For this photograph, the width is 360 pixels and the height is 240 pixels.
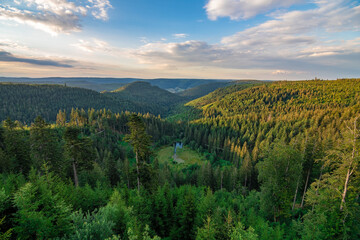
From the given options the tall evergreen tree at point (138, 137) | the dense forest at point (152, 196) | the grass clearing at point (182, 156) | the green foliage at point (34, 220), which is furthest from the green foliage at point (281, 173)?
the grass clearing at point (182, 156)

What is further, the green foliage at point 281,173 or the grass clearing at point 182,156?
the grass clearing at point 182,156

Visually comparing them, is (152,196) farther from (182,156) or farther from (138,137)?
(182,156)

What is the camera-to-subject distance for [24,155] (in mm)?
34125

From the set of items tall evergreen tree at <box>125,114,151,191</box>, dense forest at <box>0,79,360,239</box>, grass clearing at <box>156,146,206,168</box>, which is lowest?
grass clearing at <box>156,146,206,168</box>

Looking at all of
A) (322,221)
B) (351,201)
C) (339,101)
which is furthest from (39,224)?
(339,101)

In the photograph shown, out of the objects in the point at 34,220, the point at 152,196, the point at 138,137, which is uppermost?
the point at 138,137

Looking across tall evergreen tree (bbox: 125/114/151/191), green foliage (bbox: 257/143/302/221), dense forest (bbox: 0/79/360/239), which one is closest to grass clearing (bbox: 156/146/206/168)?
dense forest (bbox: 0/79/360/239)

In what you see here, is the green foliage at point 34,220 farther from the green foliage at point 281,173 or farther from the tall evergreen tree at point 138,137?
the green foliage at point 281,173

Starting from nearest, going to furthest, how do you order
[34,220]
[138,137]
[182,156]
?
[34,220], [138,137], [182,156]

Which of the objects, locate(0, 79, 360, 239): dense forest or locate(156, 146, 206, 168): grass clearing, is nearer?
locate(0, 79, 360, 239): dense forest

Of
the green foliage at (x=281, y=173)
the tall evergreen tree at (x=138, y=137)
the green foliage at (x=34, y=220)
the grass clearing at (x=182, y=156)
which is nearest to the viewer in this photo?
the green foliage at (x=34, y=220)

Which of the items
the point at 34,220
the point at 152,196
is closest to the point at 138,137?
the point at 152,196

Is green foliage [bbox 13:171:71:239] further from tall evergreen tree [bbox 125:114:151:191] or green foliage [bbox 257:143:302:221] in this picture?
green foliage [bbox 257:143:302:221]

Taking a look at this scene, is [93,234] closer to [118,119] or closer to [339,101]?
[118,119]
